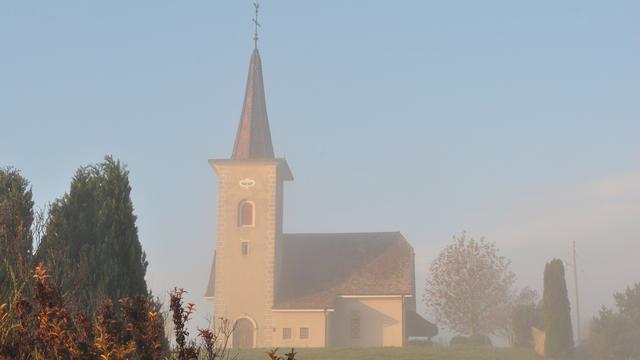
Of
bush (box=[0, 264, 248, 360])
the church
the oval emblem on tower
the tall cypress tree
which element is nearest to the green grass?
the tall cypress tree

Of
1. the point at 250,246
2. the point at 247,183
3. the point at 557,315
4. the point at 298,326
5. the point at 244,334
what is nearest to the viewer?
the point at 557,315

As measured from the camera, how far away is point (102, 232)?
2216 cm

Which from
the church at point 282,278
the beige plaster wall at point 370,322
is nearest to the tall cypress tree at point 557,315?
the church at point 282,278

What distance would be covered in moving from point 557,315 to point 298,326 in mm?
16162

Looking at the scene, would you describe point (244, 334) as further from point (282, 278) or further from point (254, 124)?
point (254, 124)

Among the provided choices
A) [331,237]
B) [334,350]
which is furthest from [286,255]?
[334,350]

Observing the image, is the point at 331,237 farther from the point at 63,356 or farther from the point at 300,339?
the point at 63,356

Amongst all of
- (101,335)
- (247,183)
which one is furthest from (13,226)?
(247,183)

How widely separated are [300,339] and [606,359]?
18293 mm

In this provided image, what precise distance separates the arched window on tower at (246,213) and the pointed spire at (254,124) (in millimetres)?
3323

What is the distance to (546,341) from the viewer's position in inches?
1665

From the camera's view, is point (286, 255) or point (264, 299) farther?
point (286, 255)

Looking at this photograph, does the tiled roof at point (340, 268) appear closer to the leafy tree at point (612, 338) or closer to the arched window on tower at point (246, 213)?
the arched window on tower at point (246, 213)

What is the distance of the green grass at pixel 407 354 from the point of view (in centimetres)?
3641
